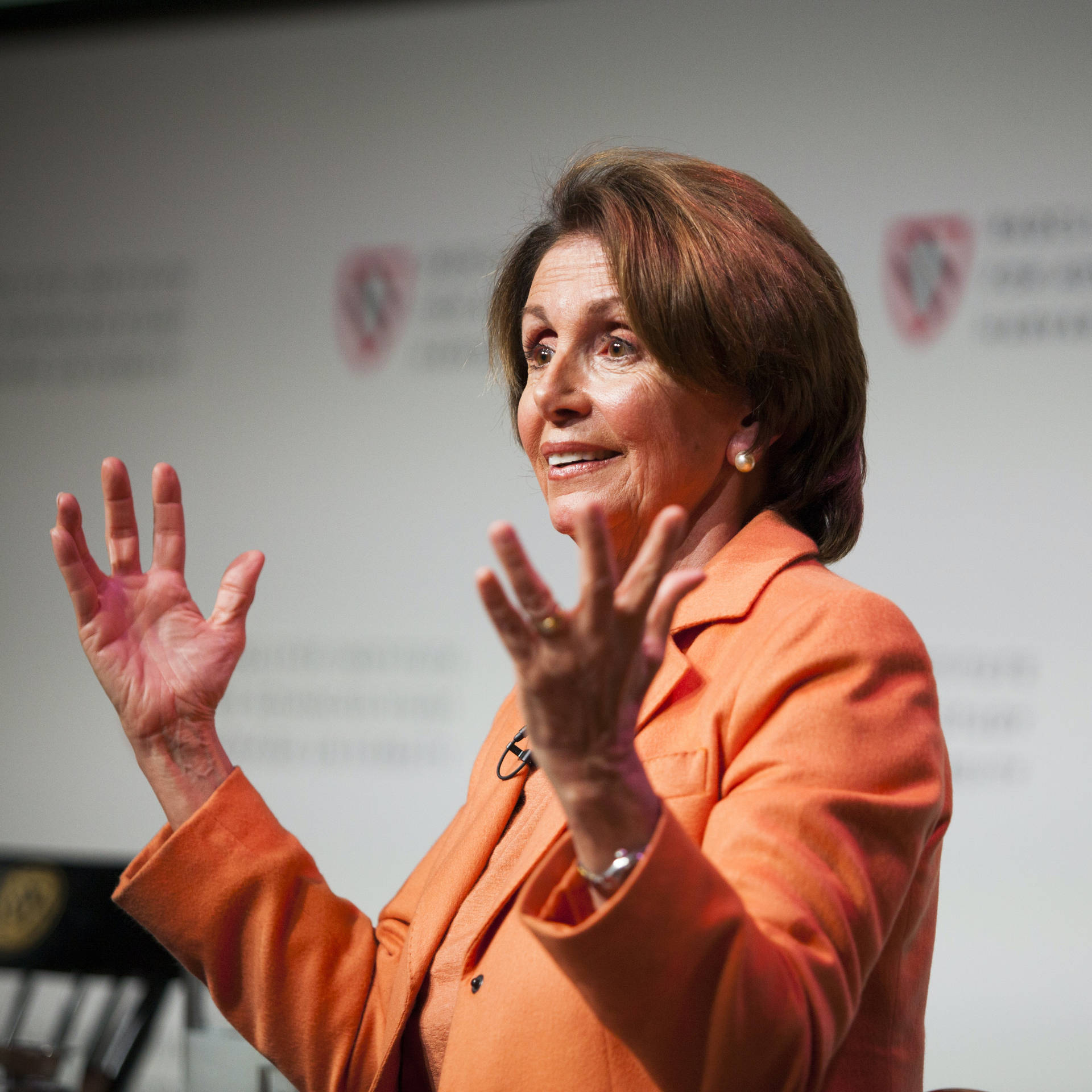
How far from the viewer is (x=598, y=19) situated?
11.5 feet

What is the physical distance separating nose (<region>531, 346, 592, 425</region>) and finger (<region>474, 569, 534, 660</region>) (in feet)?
2.04

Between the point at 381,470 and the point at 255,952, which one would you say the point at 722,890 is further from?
the point at 381,470

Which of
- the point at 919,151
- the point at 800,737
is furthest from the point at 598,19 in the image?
the point at 800,737

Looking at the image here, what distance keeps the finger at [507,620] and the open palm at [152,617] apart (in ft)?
2.46

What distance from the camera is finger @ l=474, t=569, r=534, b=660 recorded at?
0.87 metres

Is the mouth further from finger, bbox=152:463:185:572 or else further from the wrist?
the wrist

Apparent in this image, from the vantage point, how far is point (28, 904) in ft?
8.15

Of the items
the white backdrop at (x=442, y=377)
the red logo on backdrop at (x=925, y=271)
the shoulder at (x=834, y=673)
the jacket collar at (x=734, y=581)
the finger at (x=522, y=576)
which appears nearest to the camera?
the finger at (x=522, y=576)

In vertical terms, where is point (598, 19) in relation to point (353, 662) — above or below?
Result: above

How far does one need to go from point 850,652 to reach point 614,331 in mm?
544

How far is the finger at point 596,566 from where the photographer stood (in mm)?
864

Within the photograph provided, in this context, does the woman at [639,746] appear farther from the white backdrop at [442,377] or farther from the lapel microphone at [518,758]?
the white backdrop at [442,377]

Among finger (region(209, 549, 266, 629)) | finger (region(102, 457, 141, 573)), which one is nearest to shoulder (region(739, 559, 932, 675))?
finger (region(209, 549, 266, 629))

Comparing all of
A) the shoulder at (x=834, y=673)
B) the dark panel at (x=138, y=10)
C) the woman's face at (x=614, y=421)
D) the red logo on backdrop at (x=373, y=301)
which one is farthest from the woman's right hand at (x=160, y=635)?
the dark panel at (x=138, y=10)
